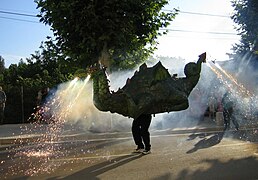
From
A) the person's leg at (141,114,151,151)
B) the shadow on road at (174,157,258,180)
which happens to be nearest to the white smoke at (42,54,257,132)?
the person's leg at (141,114,151,151)

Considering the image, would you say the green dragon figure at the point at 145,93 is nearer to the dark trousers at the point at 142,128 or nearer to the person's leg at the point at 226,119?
the dark trousers at the point at 142,128

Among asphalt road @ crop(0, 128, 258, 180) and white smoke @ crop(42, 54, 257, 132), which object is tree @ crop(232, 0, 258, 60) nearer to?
white smoke @ crop(42, 54, 257, 132)

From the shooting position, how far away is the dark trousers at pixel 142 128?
8.85m

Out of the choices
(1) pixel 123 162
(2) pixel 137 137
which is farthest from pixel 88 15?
(1) pixel 123 162

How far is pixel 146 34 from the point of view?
47.8 ft

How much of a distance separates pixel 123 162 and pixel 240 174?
2.55m

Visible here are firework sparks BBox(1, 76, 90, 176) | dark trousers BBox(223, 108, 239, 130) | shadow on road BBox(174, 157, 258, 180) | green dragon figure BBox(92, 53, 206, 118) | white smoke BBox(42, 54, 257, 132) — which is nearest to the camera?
shadow on road BBox(174, 157, 258, 180)

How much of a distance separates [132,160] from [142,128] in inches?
37.6

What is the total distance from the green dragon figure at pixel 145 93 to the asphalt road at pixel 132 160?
119 centimetres

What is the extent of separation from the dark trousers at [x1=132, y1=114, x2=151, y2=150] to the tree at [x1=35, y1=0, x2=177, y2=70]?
5007 millimetres

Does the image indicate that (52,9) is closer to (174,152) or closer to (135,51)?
(135,51)

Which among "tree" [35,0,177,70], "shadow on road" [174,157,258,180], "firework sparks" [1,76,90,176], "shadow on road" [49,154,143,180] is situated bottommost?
"shadow on road" [174,157,258,180]

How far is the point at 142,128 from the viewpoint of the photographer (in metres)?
8.95

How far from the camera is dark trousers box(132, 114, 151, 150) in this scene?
885cm
